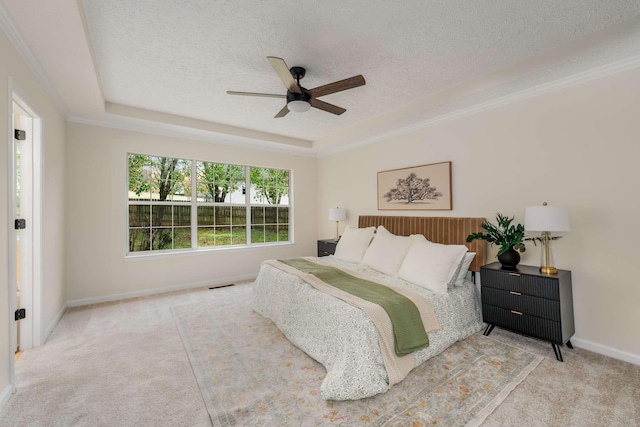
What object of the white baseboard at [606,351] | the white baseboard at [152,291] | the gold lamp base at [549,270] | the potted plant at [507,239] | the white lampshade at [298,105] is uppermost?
the white lampshade at [298,105]

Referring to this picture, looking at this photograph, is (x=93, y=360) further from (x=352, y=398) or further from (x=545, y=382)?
(x=545, y=382)

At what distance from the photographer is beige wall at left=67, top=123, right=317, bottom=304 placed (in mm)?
3824

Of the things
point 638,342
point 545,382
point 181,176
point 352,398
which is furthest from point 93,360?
point 638,342

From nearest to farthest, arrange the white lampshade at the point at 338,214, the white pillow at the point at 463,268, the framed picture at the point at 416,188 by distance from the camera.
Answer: the white pillow at the point at 463,268, the framed picture at the point at 416,188, the white lampshade at the point at 338,214

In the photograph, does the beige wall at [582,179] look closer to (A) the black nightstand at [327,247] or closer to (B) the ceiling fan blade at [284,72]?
(A) the black nightstand at [327,247]

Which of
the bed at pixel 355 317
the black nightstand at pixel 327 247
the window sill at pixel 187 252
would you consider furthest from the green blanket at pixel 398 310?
the window sill at pixel 187 252

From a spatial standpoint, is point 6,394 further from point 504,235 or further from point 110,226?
→ point 504,235

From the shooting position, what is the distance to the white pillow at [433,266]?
110 inches

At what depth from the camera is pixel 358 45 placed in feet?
7.84

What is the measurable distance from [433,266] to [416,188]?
4.99 ft

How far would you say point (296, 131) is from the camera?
4898 millimetres

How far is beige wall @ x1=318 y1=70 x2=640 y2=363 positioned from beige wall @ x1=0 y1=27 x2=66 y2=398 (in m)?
4.30

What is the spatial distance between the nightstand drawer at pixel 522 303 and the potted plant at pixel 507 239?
28 cm

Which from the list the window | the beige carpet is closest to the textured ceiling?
the window
